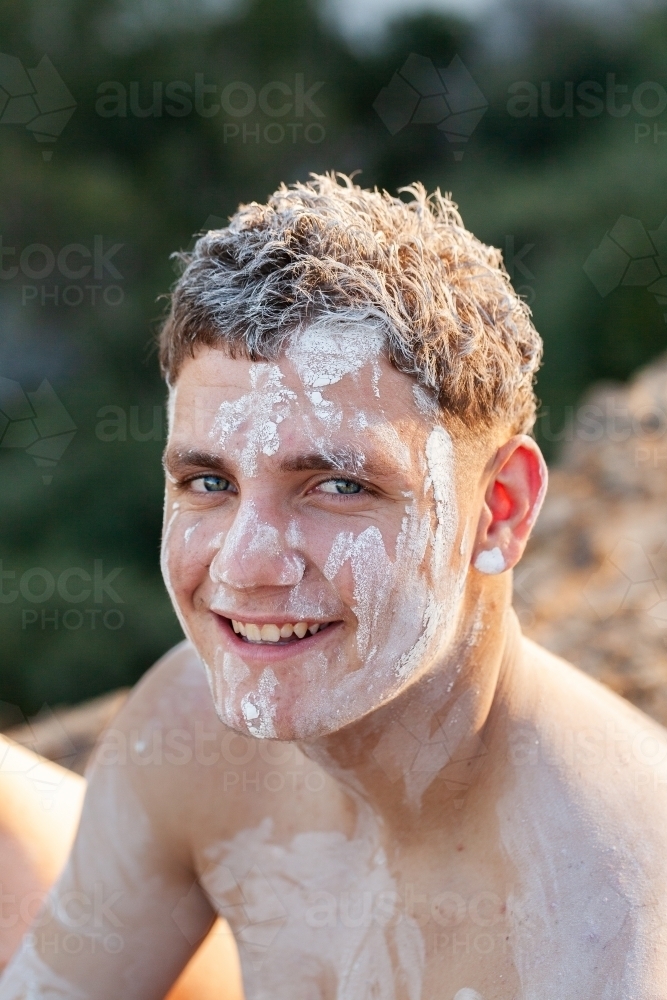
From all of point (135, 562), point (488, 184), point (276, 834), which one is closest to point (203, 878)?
point (276, 834)

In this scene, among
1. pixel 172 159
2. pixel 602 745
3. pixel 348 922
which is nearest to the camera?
pixel 602 745

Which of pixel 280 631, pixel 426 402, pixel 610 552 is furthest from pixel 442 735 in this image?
pixel 610 552

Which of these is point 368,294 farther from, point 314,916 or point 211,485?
point 314,916

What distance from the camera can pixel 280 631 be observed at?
185 cm

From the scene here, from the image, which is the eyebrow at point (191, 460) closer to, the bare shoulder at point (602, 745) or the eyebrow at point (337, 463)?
the eyebrow at point (337, 463)

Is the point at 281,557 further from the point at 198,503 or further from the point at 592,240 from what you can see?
the point at 592,240

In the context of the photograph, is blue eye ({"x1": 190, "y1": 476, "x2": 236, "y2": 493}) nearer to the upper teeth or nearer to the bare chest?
the upper teeth

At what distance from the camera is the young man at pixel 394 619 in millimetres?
1787

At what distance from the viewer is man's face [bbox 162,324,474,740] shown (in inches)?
70.2

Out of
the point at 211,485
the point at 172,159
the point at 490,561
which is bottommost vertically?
the point at 490,561

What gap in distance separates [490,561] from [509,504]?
14 cm

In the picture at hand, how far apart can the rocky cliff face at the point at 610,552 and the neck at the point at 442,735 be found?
4.60 feet

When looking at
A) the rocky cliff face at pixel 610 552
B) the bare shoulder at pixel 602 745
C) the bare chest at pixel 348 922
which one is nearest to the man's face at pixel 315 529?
the bare shoulder at pixel 602 745

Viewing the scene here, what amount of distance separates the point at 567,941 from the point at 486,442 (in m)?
0.93
